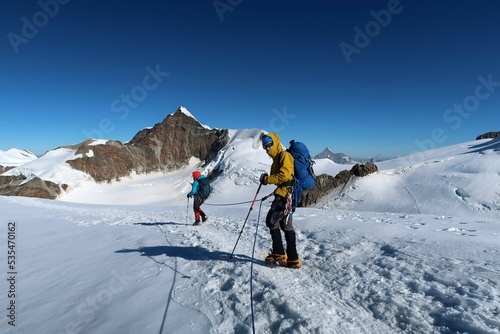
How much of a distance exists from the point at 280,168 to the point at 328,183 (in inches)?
957

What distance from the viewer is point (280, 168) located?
217 inches

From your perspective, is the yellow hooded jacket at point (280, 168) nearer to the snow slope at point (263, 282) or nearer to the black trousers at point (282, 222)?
the black trousers at point (282, 222)

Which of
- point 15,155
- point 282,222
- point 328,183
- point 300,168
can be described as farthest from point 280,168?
point 15,155

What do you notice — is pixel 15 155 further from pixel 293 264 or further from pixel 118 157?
pixel 293 264

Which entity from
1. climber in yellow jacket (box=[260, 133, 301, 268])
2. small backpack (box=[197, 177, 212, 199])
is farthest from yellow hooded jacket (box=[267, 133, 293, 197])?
small backpack (box=[197, 177, 212, 199])

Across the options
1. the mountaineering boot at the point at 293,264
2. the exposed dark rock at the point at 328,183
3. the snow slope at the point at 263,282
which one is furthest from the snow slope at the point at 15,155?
the mountaineering boot at the point at 293,264

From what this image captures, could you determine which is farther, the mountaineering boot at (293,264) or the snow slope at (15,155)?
the snow slope at (15,155)

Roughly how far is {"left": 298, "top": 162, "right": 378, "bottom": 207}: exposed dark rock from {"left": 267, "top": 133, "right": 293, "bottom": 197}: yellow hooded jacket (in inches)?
881

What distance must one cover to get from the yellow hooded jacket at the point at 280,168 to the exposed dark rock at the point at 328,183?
22375mm

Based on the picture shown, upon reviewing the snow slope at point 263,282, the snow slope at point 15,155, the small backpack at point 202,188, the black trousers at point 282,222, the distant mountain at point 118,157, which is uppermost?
the snow slope at point 15,155

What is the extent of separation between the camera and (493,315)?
3.38 metres

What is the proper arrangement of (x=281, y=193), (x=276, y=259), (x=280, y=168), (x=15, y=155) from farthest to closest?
(x=15, y=155) < (x=276, y=259) < (x=281, y=193) < (x=280, y=168)

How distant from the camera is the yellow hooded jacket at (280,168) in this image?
17.9ft

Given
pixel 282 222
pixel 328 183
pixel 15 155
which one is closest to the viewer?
pixel 282 222
